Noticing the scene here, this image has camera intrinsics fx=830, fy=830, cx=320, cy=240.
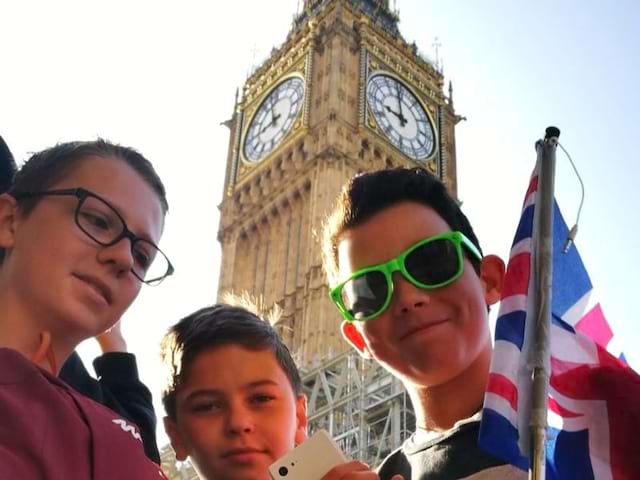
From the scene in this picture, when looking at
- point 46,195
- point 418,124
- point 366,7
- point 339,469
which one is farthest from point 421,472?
point 366,7

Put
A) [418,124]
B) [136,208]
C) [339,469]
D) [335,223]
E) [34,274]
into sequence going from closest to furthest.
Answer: [339,469] → [34,274] → [136,208] → [335,223] → [418,124]

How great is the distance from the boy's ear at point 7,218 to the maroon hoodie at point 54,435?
0.44 m

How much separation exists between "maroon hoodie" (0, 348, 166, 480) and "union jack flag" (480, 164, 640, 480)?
0.67 m

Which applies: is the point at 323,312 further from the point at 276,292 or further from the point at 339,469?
the point at 339,469

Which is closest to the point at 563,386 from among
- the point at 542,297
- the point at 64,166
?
the point at 542,297

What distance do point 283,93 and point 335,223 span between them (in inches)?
1000

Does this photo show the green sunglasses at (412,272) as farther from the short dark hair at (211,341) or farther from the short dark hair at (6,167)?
the short dark hair at (6,167)

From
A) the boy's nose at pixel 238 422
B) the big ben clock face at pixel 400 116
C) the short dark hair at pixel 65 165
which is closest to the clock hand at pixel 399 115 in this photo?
the big ben clock face at pixel 400 116

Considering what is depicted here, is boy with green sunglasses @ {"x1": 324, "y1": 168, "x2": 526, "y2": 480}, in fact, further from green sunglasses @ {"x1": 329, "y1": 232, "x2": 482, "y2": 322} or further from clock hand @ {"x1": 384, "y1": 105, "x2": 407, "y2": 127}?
clock hand @ {"x1": 384, "y1": 105, "x2": 407, "y2": 127}

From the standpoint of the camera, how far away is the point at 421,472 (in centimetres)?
192

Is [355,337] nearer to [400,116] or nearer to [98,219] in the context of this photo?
[98,219]

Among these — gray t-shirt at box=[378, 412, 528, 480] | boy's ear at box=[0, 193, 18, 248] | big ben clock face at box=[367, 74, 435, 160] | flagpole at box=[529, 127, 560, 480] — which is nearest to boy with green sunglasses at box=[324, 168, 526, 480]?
gray t-shirt at box=[378, 412, 528, 480]

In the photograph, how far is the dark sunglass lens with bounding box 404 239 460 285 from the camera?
1.94 meters

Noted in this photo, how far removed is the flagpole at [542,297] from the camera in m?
1.46
